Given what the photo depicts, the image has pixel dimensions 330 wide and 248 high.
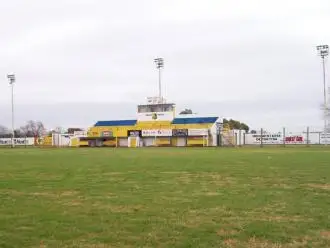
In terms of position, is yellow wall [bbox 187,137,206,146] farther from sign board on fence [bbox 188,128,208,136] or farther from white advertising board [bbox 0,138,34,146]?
white advertising board [bbox 0,138,34,146]

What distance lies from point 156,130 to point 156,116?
3715 millimetres

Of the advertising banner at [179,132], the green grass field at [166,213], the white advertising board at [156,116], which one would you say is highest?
the white advertising board at [156,116]

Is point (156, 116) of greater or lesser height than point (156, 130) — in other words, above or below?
above

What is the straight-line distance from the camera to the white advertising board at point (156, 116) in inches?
3735

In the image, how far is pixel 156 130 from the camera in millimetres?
93062

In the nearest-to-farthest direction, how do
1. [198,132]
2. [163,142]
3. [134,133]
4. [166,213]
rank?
[166,213], [198,132], [163,142], [134,133]

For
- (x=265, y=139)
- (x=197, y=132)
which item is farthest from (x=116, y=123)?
(x=265, y=139)

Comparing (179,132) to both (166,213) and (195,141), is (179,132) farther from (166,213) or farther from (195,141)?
(166,213)

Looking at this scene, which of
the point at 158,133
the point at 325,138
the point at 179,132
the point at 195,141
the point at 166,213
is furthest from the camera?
the point at 158,133

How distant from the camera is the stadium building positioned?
90125 millimetres

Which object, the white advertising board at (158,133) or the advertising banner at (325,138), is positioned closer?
the advertising banner at (325,138)

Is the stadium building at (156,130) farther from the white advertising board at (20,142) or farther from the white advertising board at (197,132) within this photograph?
the white advertising board at (20,142)

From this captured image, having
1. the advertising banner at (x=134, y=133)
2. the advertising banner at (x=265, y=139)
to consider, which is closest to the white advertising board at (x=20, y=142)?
the advertising banner at (x=134, y=133)

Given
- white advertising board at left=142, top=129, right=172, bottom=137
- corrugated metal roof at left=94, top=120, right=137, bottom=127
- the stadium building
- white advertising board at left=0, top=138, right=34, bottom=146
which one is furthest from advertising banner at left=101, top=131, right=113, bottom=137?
white advertising board at left=0, top=138, right=34, bottom=146
